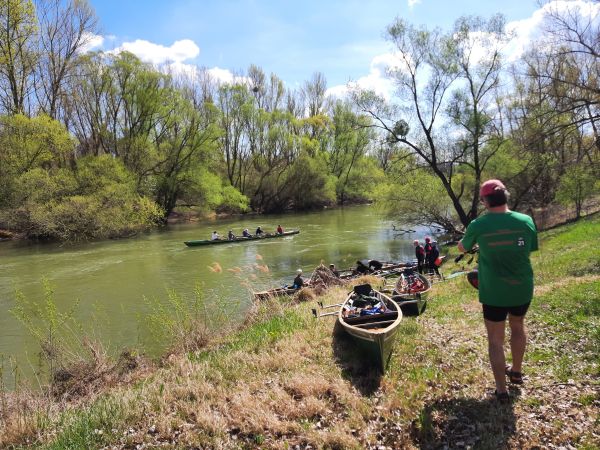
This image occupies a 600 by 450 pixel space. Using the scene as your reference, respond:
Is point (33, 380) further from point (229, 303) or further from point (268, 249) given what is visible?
point (268, 249)

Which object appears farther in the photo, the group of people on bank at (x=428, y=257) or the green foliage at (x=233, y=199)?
the green foliage at (x=233, y=199)

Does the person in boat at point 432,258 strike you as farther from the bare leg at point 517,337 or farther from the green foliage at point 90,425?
the green foliage at point 90,425

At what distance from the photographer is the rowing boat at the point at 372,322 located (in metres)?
5.71

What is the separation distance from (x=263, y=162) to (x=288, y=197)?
21.1 feet

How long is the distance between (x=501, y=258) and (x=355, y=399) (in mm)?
2480

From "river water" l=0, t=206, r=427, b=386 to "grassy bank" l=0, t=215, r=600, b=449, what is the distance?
13.1 feet

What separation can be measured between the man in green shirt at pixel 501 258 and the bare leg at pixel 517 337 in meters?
0.03

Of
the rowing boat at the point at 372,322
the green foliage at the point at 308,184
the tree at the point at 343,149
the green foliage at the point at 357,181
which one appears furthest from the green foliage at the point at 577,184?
the tree at the point at 343,149

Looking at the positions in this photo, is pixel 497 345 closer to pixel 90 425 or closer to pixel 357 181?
pixel 90 425

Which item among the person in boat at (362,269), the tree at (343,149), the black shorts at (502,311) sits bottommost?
the person in boat at (362,269)

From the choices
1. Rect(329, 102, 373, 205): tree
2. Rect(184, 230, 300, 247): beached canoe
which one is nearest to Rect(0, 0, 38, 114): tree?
Rect(184, 230, 300, 247): beached canoe

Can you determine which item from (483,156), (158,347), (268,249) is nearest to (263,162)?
(268,249)

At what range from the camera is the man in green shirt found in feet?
12.7

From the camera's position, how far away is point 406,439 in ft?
13.7
